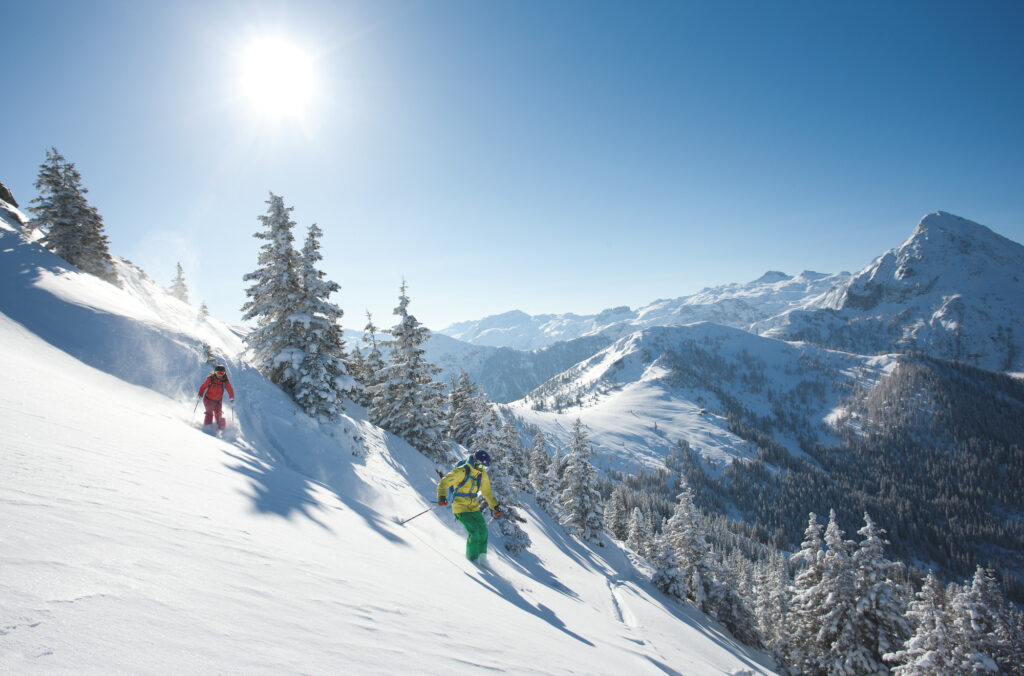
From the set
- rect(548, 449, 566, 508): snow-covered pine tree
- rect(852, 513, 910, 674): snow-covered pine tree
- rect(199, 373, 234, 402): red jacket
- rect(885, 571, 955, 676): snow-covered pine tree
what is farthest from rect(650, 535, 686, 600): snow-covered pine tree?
rect(199, 373, 234, 402): red jacket

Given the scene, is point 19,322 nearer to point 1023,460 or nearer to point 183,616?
point 183,616

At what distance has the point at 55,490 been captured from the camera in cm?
392

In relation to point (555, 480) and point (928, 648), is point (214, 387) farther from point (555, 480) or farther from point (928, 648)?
point (555, 480)

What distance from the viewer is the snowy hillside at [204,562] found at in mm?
2334

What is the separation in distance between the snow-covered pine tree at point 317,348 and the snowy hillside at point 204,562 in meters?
4.99

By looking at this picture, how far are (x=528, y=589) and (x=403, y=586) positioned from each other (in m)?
5.52

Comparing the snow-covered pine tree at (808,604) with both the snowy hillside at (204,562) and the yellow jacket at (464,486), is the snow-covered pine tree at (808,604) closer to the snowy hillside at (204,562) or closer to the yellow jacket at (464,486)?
the snowy hillside at (204,562)

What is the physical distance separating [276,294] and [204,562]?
64.1 ft

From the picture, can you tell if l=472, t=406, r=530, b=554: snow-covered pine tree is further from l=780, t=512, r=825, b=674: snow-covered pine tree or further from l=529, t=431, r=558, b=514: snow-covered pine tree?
l=780, t=512, r=825, b=674: snow-covered pine tree

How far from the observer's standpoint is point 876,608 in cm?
2272

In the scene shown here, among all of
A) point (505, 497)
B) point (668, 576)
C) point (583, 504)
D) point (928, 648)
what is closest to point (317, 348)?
point (505, 497)

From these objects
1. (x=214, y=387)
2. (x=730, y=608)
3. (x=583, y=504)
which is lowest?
(x=730, y=608)

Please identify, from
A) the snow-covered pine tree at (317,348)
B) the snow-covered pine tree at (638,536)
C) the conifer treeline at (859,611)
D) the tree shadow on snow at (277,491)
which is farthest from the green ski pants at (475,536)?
the snow-covered pine tree at (638,536)

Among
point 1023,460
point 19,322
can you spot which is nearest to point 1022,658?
point 19,322
